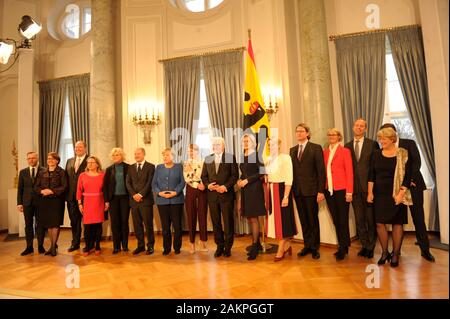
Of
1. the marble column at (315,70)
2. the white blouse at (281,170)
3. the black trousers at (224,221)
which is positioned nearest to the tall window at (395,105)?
the marble column at (315,70)

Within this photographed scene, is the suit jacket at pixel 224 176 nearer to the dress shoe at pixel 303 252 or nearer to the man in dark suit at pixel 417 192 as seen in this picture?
the dress shoe at pixel 303 252

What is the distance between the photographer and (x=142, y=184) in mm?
4062

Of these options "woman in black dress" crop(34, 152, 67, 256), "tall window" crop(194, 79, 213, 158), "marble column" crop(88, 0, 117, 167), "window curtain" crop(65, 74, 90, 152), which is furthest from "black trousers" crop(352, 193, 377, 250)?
"window curtain" crop(65, 74, 90, 152)

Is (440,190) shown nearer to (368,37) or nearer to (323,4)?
(368,37)

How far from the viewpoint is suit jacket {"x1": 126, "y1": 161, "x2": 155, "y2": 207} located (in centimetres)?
404

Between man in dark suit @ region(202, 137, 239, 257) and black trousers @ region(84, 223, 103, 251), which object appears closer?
man in dark suit @ region(202, 137, 239, 257)

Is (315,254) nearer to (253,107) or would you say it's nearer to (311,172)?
(311,172)

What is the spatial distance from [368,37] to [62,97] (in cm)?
559

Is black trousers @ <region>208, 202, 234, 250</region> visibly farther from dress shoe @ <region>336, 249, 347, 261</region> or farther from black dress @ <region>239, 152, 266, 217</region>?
dress shoe @ <region>336, 249, 347, 261</region>

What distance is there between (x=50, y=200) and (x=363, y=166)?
3904 mm

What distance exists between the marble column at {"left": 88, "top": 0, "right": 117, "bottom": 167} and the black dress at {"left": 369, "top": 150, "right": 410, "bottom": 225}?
13.3 feet

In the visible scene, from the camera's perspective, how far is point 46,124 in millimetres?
6395

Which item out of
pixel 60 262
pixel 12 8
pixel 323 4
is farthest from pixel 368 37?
pixel 12 8

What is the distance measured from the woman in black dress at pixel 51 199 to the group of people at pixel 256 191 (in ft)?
0.04
